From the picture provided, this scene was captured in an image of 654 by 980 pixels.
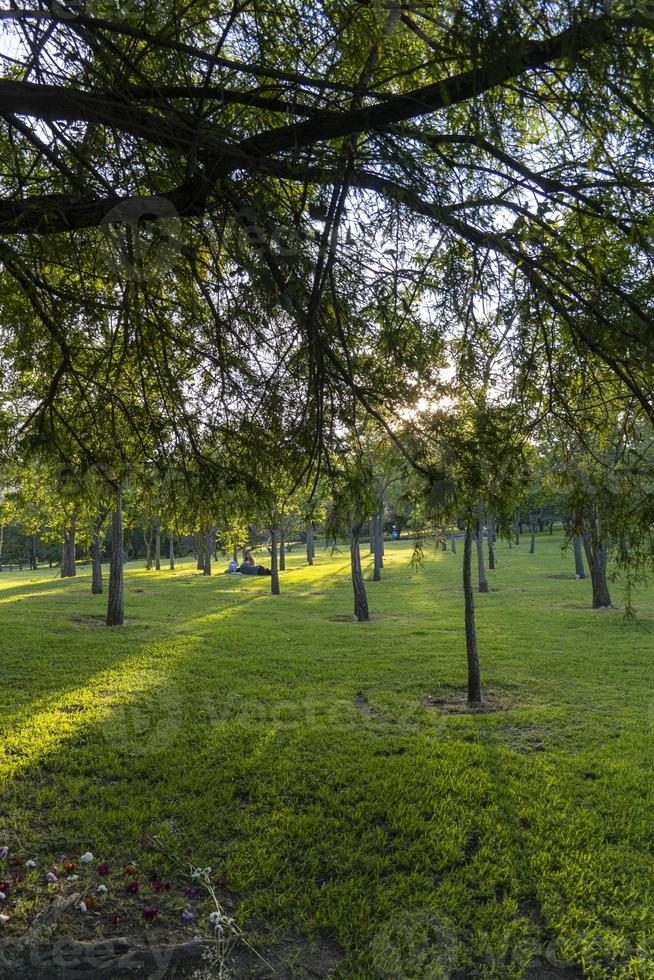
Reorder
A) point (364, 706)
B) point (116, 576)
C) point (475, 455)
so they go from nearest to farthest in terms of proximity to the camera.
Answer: point (475, 455)
point (364, 706)
point (116, 576)

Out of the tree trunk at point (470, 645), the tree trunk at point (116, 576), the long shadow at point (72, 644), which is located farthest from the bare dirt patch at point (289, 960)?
the tree trunk at point (116, 576)

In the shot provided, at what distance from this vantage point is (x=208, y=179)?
2.61 meters

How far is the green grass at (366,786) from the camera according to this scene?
373cm

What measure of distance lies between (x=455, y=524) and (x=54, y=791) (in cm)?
416

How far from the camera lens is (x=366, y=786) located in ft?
17.8

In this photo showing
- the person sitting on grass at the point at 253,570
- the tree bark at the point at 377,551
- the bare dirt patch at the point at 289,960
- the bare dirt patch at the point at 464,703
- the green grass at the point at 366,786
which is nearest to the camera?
the bare dirt patch at the point at 289,960

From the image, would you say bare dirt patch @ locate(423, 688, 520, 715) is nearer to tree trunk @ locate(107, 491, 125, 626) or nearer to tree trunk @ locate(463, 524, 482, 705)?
tree trunk @ locate(463, 524, 482, 705)

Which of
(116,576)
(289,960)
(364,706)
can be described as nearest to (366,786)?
(289,960)

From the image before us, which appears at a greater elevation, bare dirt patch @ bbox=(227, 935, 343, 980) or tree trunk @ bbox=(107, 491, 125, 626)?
tree trunk @ bbox=(107, 491, 125, 626)

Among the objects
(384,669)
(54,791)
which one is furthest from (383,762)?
(384,669)

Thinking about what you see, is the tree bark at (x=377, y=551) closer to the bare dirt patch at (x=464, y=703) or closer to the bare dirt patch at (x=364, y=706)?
the bare dirt patch at (x=464, y=703)

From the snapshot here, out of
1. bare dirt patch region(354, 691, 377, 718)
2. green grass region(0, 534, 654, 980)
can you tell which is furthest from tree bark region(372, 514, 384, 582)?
bare dirt patch region(354, 691, 377, 718)

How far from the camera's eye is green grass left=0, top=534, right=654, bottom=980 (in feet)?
12.2

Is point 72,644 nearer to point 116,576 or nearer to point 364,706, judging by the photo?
point 116,576
